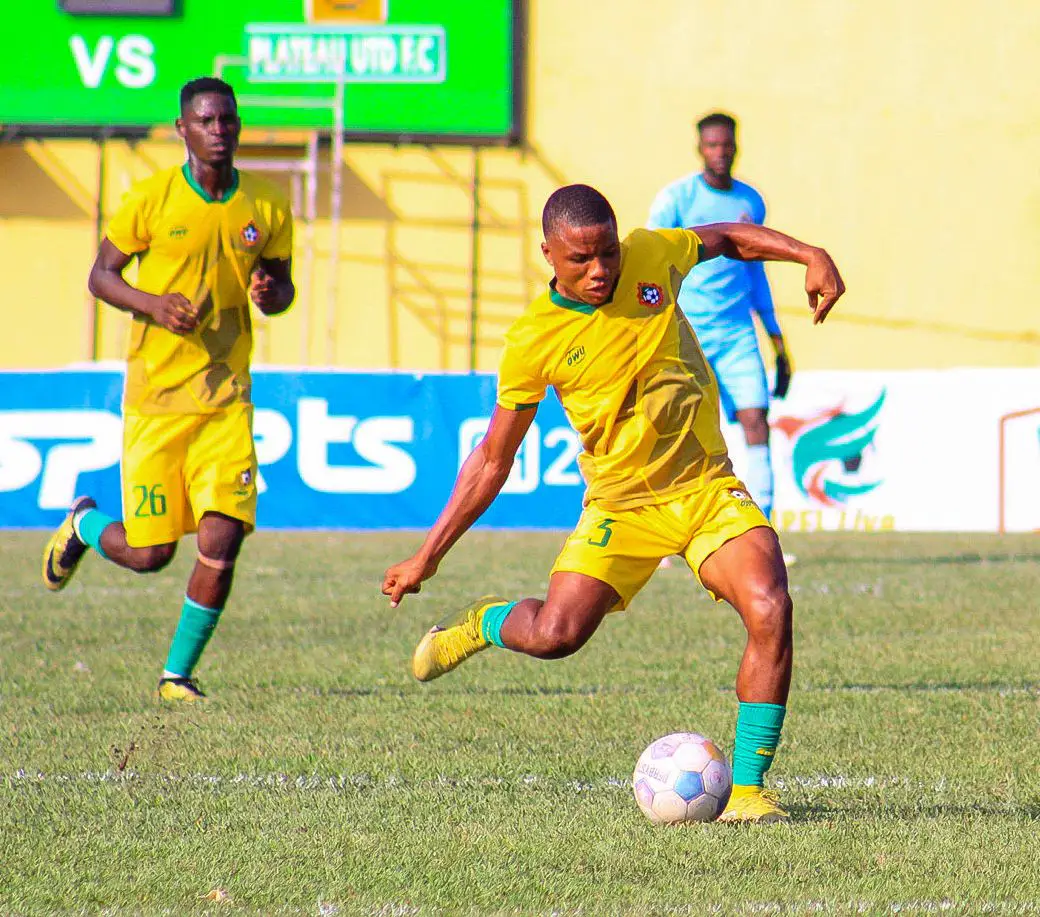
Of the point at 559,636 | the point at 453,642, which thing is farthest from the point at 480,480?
the point at 453,642

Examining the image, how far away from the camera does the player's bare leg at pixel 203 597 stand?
6.69 m

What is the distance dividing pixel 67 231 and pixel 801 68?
988cm

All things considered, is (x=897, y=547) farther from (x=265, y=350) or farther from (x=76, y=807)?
(x=265, y=350)

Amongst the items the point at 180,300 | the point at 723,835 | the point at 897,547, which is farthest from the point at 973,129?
the point at 723,835

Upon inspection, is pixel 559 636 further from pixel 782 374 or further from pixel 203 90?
pixel 782 374

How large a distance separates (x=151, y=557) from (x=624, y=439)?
102 inches

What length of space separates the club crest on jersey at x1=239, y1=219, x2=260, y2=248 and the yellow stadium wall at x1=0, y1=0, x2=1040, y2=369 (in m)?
15.8

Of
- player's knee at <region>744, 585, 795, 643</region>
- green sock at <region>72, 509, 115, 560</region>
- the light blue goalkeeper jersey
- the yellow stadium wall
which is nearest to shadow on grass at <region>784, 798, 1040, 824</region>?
player's knee at <region>744, 585, 795, 643</region>

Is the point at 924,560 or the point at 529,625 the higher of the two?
the point at 529,625

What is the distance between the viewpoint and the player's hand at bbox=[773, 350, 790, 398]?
10.9 metres

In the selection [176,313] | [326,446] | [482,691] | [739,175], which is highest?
[739,175]

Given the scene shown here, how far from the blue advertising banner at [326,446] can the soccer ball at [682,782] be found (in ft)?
32.3

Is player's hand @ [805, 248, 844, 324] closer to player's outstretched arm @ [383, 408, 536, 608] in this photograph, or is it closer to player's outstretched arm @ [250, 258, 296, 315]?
player's outstretched arm @ [383, 408, 536, 608]

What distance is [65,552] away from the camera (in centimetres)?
739
